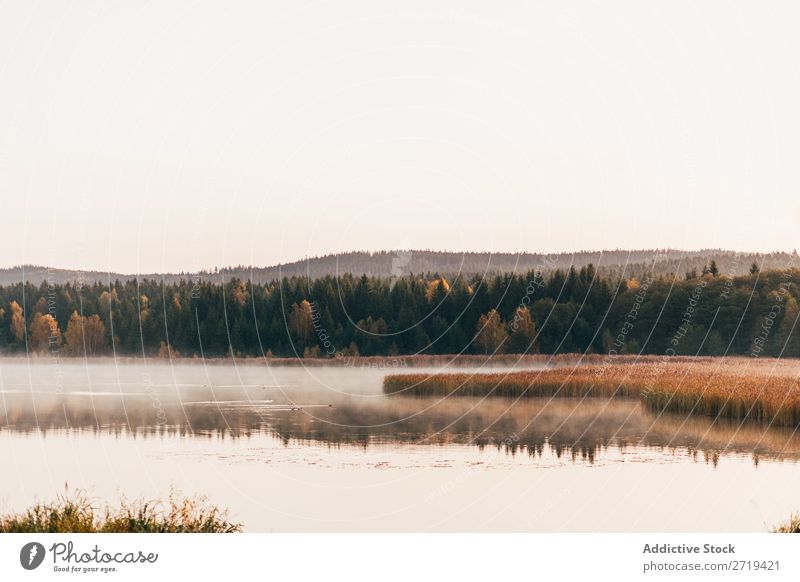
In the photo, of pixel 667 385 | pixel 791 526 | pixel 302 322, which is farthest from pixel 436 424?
pixel 302 322

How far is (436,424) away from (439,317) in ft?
83.3

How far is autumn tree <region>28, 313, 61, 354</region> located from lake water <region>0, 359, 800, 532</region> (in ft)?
13.8

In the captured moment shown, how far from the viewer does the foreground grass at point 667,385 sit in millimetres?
30484

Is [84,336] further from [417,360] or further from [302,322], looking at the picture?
A: [417,360]

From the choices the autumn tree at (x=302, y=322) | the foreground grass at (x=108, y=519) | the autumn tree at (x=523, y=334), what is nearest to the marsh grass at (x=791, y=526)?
the foreground grass at (x=108, y=519)

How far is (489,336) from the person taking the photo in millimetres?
54844

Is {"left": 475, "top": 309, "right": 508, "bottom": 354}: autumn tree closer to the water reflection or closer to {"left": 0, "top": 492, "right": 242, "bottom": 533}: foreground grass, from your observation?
the water reflection

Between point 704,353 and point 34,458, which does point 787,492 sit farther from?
point 704,353

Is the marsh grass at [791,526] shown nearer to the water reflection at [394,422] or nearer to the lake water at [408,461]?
the lake water at [408,461]

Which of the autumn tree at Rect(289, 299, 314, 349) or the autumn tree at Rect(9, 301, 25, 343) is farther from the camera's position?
the autumn tree at Rect(289, 299, 314, 349)

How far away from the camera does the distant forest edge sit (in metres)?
46.5

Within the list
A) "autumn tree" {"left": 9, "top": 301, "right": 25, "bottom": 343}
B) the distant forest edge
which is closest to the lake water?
"autumn tree" {"left": 9, "top": 301, "right": 25, "bottom": 343}

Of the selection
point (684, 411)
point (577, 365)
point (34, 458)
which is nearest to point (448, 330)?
point (577, 365)

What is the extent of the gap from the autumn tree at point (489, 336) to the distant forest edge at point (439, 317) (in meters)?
0.07
